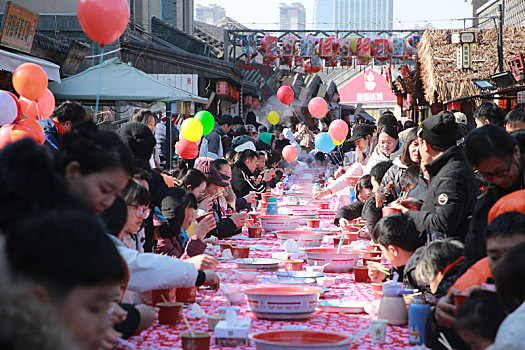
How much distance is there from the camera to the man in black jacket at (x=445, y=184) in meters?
3.29

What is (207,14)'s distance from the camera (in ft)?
520

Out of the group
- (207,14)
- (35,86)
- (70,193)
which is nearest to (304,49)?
(35,86)

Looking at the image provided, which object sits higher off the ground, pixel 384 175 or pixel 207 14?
pixel 207 14

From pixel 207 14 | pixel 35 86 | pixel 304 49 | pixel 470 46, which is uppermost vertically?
pixel 207 14

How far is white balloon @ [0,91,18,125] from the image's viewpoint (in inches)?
204

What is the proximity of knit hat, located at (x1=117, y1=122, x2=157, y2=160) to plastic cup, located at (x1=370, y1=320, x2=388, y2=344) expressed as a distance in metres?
2.18

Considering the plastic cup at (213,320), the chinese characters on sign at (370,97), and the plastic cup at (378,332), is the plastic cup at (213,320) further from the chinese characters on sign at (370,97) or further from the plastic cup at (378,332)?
the chinese characters on sign at (370,97)

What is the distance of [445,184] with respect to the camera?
3330 millimetres

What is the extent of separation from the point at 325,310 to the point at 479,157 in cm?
89

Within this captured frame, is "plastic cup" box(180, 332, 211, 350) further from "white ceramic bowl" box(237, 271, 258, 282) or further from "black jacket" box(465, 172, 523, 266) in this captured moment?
"white ceramic bowl" box(237, 271, 258, 282)

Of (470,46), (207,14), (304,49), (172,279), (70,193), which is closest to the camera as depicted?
(70,193)

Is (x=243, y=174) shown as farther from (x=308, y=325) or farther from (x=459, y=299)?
(x=459, y=299)

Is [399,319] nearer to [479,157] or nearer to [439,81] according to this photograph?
[479,157]

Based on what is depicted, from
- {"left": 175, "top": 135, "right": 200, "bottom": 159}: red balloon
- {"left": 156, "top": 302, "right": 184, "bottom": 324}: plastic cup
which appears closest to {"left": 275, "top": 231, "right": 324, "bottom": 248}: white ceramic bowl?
{"left": 156, "top": 302, "right": 184, "bottom": 324}: plastic cup
